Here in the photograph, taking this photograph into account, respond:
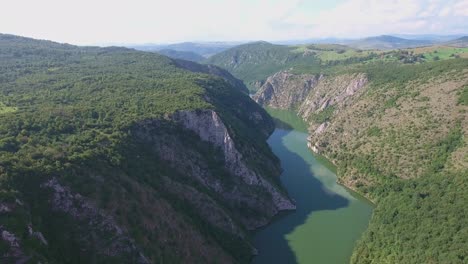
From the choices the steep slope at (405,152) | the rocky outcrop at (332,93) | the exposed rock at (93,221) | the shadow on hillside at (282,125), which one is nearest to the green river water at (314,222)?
the steep slope at (405,152)

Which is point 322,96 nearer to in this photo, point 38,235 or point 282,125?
point 282,125

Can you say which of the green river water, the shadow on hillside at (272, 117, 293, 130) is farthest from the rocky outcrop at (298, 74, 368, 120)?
the green river water

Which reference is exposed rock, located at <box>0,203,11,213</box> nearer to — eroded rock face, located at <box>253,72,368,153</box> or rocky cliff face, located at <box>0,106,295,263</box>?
rocky cliff face, located at <box>0,106,295,263</box>

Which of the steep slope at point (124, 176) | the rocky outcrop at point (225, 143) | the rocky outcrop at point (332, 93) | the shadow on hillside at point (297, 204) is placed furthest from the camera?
the rocky outcrop at point (332, 93)

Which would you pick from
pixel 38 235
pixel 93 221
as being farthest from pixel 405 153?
pixel 38 235

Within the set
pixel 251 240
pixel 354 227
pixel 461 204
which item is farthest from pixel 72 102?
pixel 461 204

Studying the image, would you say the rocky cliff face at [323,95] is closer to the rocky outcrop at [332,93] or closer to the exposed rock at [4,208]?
the rocky outcrop at [332,93]

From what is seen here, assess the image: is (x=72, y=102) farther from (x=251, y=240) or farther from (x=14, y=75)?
(x=251, y=240)

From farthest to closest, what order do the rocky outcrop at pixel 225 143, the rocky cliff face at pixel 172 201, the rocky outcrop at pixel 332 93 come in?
the rocky outcrop at pixel 332 93 → the rocky outcrop at pixel 225 143 → the rocky cliff face at pixel 172 201
